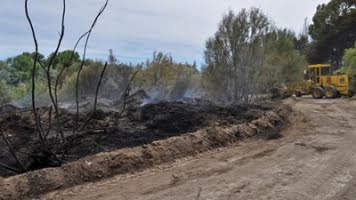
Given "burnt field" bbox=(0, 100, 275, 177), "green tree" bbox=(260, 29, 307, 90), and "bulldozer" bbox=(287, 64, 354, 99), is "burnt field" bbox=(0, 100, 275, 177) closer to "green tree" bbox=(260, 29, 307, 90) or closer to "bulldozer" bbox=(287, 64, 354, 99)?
"bulldozer" bbox=(287, 64, 354, 99)

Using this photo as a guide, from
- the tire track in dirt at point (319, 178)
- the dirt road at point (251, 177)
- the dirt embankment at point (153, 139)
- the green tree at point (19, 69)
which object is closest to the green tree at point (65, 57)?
the dirt embankment at point (153, 139)

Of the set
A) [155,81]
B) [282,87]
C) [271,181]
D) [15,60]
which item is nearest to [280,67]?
[282,87]

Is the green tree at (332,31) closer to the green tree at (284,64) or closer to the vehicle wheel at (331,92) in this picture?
the green tree at (284,64)

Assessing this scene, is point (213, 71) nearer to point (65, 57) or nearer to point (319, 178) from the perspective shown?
point (65, 57)

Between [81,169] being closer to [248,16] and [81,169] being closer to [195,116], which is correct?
[195,116]

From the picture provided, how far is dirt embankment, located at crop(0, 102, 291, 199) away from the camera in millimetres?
6910

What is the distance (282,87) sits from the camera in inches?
1320

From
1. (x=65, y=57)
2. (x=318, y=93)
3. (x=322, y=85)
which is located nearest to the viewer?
(x=65, y=57)

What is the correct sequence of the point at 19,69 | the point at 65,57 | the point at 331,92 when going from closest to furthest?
the point at 65,57 < the point at 331,92 < the point at 19,69

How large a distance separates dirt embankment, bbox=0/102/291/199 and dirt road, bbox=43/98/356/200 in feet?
1.02

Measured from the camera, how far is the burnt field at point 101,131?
8234 mm

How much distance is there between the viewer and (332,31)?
173ft

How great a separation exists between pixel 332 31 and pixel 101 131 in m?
Result: 47.7

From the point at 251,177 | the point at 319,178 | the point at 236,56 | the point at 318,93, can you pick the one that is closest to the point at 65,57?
the point at 251,177
